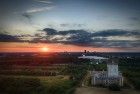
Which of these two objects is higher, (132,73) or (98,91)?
(132,73)

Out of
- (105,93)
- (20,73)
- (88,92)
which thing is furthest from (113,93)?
(20,73)

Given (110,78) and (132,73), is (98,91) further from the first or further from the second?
(132,73)

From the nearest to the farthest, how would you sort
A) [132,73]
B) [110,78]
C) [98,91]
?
[98,91] < [110,78] < [132,73]

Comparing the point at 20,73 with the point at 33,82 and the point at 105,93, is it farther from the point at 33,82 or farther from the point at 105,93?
the point at 105,93

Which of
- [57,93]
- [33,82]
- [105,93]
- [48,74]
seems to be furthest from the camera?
[48,74]

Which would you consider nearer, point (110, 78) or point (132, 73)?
point (110, 78)

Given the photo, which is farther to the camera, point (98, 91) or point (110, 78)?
point (110, 78)

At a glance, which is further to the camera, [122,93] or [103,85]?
[103,85]

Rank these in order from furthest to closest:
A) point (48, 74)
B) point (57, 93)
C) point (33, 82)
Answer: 1. point (48, 74)
2. point (33, 82)
3. point (57, 93)

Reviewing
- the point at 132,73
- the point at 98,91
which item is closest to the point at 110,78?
the point at 98,91

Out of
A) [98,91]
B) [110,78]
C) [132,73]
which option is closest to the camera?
[98,91]

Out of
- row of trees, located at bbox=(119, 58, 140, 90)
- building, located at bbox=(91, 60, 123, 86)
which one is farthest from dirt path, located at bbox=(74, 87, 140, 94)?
building, located at bbox=(91, 60, 123, 86)
